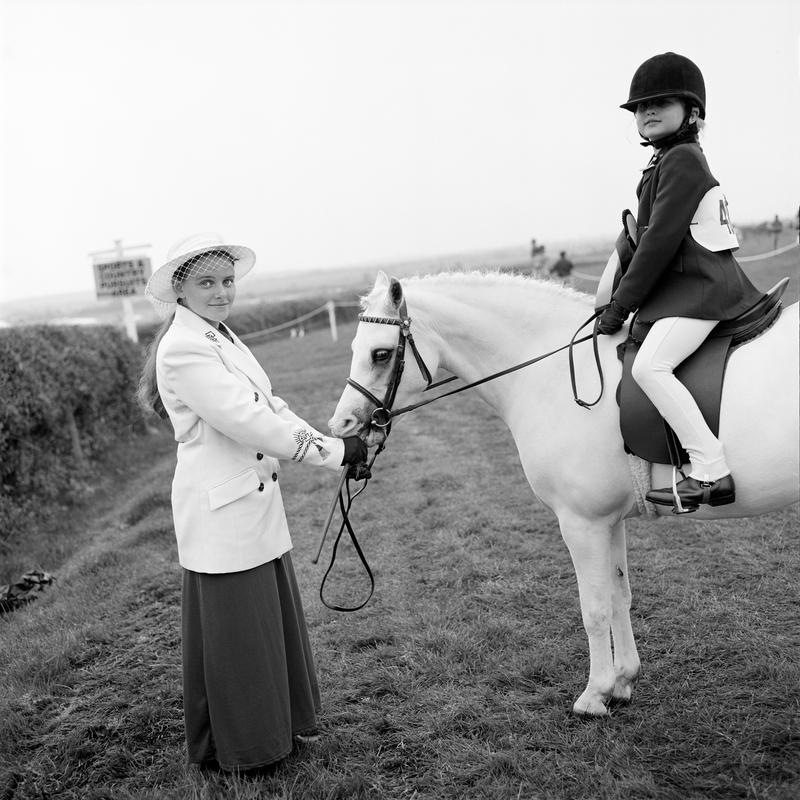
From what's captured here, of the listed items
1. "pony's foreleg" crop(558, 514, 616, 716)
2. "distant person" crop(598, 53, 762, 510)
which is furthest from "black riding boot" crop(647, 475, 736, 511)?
"pony's foreleg" crop(558, 514, 616, 716)

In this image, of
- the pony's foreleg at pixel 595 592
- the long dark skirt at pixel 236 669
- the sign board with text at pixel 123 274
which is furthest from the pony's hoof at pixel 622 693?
the sign board with text at pixel 123 274

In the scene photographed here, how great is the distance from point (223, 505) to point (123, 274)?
14.0 metres

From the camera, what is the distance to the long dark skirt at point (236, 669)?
307 cm

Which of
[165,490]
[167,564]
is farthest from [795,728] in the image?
[165,490]

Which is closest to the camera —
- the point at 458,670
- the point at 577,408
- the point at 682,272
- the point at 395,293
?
the point at 682,272

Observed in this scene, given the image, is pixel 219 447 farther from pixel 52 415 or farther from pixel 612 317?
pixel 52 415

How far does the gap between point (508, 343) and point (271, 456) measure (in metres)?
1.36

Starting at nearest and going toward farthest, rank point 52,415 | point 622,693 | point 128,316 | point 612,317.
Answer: point 612,317 → point 622,693 → point 52,415 → point 128,316

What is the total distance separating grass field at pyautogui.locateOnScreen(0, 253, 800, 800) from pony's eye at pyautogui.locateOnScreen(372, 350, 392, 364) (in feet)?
6.10

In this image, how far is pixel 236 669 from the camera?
3072 mm

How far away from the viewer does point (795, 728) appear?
10.5ft

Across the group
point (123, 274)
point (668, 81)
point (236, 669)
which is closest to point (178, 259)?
point (236, 669)

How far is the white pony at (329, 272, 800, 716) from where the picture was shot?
289 cm

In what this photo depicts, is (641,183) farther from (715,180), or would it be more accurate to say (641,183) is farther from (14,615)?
(14,615)
